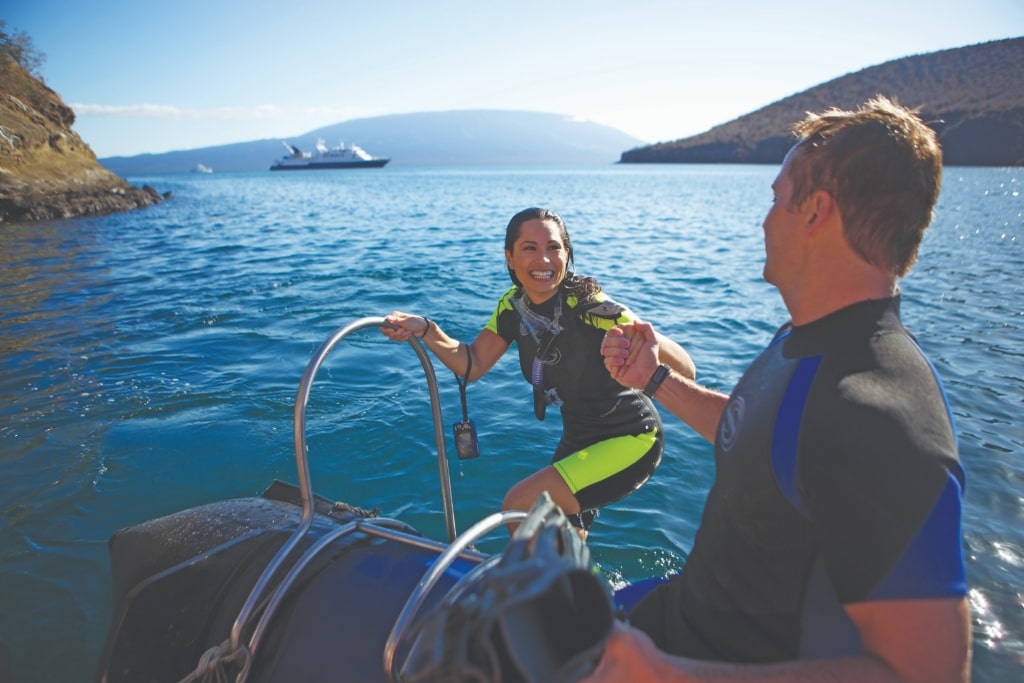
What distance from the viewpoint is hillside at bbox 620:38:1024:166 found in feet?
227

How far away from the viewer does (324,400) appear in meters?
6.26

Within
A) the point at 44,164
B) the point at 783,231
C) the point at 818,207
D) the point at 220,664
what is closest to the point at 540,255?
the point at 783,231

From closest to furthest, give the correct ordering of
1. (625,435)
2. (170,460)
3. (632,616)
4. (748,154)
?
(632,616) < (625,435) < (170,460) < (748,154)

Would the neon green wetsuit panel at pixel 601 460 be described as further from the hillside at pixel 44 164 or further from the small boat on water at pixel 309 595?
the hillside at pixel 44 164

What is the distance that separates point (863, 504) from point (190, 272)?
1493cm

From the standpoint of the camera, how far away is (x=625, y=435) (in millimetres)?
3299

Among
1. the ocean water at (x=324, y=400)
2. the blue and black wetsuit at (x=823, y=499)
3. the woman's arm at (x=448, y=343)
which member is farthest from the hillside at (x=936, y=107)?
the blue and black wetsuit at (x=823, y=499)

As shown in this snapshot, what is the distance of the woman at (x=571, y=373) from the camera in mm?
3180

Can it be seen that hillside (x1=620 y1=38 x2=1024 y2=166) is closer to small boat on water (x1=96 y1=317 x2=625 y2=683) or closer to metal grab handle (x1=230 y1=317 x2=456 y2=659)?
metal grab handle (x1=230 y1=317 x2=456 y2=659)

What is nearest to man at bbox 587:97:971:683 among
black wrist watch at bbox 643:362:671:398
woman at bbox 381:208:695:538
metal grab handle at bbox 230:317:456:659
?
black wrist watch at bbox 643:362:671:398

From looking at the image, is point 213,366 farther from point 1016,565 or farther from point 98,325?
point 1016,565

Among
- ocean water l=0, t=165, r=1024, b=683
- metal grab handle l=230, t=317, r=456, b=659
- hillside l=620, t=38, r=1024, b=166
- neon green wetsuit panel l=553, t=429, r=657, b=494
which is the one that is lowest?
ocean water l=0, t=165, r=1024, b=683

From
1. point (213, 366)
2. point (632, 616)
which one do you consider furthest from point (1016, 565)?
point (213, 366)

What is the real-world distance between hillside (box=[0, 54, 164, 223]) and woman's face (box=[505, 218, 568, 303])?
93.5 feet
